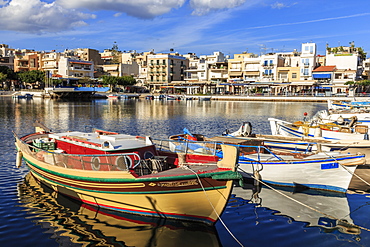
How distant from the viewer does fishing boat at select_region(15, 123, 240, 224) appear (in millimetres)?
9727

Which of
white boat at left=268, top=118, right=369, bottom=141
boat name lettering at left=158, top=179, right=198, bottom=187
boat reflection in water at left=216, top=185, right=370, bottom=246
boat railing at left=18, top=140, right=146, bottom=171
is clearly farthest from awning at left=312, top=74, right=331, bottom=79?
boat name lettering at left=158, top=179, right=198, bottom=187

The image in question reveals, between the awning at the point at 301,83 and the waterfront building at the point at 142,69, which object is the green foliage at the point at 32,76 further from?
the awning at the point at 301,83

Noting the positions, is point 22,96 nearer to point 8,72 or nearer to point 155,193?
point 8,72

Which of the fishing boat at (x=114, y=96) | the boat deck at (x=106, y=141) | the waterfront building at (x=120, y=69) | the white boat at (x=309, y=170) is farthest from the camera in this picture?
the waterfront building at (x=120, y=69)

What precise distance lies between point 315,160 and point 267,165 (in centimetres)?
190

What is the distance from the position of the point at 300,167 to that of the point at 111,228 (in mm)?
7524

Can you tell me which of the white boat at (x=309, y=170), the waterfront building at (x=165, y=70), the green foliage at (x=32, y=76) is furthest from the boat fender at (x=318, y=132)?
the green foliage at (x=32, y=76)

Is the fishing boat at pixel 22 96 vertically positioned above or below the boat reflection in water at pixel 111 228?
above

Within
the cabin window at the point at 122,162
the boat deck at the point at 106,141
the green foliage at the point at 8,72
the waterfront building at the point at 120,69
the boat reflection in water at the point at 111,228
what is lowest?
the boat reflection in water at the point at 111,228

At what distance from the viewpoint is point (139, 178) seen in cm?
1003

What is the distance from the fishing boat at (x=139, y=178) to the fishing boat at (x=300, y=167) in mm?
916

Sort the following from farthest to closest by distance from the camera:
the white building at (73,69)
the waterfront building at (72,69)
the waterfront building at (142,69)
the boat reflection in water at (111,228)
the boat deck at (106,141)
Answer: the waterfront building at (142,69) → the white building at (73,69) → the waterfront building at (72,69) → the boat deck at (106,141) → the boat reflection in water at (111,228)

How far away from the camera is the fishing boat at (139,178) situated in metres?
9.73

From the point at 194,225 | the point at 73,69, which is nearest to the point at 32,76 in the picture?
the point at 73,69
